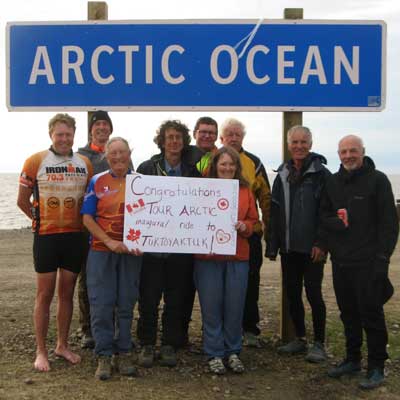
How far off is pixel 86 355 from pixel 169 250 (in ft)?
5.01

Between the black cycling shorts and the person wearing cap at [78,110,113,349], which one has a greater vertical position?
the person wearing cap at [78,110,113,349]

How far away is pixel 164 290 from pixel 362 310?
5.96 feet

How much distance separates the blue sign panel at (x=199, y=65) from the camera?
5.53 m

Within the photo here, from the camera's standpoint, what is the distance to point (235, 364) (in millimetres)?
4973

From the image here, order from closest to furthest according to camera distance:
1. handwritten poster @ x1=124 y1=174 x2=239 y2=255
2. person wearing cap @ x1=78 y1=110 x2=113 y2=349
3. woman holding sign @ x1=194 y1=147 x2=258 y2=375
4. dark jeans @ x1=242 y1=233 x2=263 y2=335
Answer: handwritten poster @ x1=124 y1=174 x2=239 y2=255
woman holding sign @ x1=194 y1=147 x2=258 y2=375
person wearing cap @ x1=78 y1=110 x2=113 y2=349
dark jeans @ x1=242 y1=233 x2=263 y2=335

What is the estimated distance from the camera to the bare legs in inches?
197

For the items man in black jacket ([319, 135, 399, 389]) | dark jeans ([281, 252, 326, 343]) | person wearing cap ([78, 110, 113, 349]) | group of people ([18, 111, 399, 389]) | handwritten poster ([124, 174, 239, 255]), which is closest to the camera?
man in black jacket ([319, 135, 399, 389])

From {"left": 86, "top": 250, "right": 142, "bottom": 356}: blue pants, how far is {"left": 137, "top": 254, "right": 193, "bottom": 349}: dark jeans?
0.15 meters

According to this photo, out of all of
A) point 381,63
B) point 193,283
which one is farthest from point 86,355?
point 381,63

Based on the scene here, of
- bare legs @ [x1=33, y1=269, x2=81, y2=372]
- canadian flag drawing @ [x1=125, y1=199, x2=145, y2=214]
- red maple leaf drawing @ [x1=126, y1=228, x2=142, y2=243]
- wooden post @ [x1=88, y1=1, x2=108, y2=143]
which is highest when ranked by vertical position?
wooden post @ [x1=88, y1=1, x2=108, y2=143]

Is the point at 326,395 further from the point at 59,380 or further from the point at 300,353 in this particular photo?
the point at 59,380

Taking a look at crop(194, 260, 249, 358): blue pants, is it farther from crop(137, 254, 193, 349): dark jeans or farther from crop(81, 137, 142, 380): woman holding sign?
crop(81, 137, 142, 380): woman holding sign

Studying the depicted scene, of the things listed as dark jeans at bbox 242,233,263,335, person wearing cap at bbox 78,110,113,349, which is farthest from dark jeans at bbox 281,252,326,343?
person wearing cap at bbox 78,110,113,349

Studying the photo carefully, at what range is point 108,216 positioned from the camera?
4.76 m
